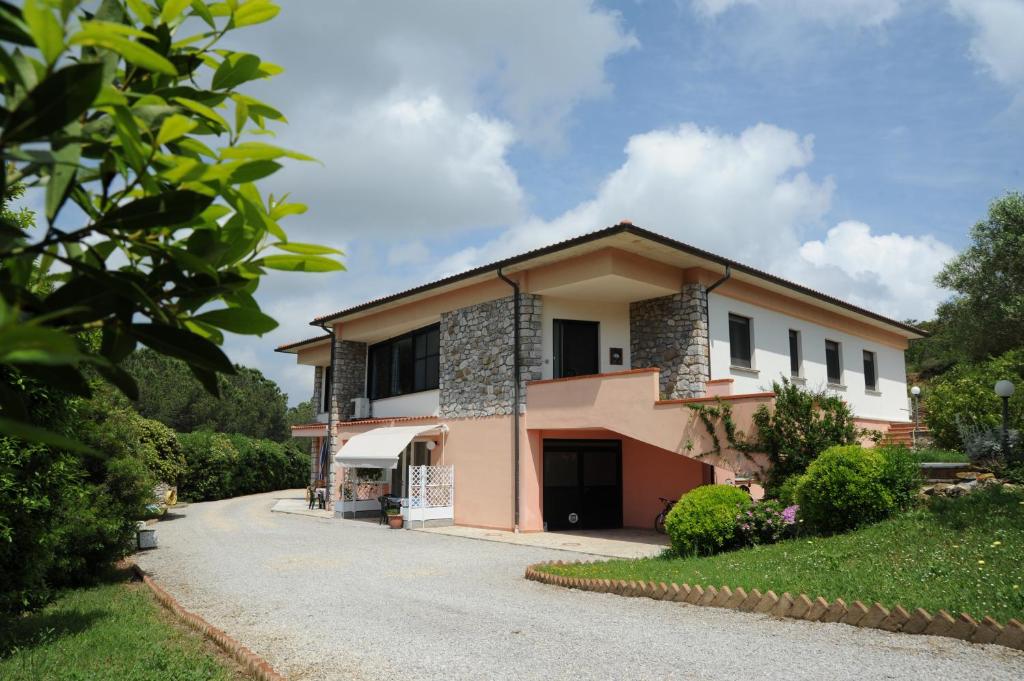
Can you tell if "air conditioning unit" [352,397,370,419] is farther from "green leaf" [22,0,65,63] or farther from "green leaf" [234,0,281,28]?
"green leaf" [22,0,65,63]

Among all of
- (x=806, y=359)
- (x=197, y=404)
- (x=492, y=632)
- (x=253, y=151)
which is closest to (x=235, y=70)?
(x=253, y=151)

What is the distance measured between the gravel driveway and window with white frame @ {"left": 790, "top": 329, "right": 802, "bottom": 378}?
11287 mm

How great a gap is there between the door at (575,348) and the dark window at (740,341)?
138 inches

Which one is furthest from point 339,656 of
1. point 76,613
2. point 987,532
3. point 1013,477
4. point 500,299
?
point 500,299

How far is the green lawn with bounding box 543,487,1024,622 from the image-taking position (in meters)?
7.54

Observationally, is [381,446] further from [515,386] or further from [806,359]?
[806,359]

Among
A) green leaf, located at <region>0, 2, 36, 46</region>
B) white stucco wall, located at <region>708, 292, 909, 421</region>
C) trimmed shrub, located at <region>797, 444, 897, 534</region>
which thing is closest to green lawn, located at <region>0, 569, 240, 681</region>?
green leaf, located at <region>0, 2, 36, 46</region>

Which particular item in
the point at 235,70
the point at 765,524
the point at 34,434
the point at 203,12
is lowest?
the point at 765,524

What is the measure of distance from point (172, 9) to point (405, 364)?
23252 mm

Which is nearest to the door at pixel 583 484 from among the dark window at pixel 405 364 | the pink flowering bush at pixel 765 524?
the dark window at pixel 405 364

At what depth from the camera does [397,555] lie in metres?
14.4

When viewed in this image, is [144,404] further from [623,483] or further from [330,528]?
[623,483]

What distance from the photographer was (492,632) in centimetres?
796

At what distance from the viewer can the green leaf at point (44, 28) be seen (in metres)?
1.00
